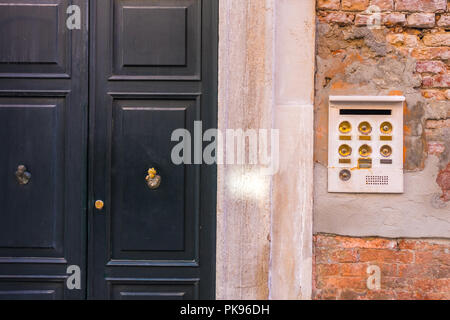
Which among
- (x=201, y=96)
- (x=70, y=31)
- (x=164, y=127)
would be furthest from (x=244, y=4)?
(x=70, y=31)

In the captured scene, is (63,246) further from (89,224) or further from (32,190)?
(32,190)

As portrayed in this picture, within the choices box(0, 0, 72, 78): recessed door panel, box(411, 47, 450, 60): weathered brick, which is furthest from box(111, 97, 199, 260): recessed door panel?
box(411, 47, 450, 60): weathered brick

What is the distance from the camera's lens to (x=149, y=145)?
2523 mm

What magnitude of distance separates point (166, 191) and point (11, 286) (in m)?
1.13

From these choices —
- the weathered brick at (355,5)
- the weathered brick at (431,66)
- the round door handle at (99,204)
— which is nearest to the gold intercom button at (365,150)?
the weathered brick at (431,66)

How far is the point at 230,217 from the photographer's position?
2371 mm

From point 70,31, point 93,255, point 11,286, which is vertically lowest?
point 11,286

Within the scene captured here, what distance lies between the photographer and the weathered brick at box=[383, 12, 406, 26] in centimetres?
233

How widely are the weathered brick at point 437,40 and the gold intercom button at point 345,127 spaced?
645 millimetres

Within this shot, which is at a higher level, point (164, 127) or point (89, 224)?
point (164, 127)

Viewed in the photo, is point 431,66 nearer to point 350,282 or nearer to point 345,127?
point 345,127

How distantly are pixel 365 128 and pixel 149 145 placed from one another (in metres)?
1.30

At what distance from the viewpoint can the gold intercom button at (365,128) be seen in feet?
7.66

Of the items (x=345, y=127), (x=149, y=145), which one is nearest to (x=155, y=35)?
(x=149, y=145)
